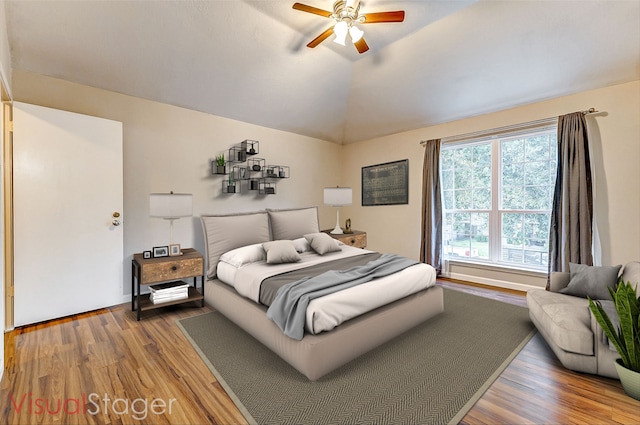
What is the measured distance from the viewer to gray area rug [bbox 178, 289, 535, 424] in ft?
5.12

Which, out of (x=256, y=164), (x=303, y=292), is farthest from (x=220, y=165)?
(x=303, y=292)

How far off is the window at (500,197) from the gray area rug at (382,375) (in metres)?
1.45

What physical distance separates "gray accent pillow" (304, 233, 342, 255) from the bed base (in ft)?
3.63

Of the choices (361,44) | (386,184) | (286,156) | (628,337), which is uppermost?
(361,44)

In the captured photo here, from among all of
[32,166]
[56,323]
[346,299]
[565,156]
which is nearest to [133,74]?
[32,166]

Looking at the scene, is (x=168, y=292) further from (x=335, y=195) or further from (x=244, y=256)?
(x=335, y=195)

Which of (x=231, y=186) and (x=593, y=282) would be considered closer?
(x=593, y=282)

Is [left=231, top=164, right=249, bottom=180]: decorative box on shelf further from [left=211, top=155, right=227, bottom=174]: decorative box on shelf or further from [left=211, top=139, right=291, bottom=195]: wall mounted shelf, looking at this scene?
[left=211, top=155, right=227, bottom=174]: decorative box on shelf

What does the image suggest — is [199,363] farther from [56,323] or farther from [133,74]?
[133,74]

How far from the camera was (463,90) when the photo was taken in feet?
12.1

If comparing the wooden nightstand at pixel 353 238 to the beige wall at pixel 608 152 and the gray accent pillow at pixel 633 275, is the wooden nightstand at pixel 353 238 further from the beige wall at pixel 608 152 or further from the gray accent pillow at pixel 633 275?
the gray accent pillow at pixel 633 275

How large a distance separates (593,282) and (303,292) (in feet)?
8.00

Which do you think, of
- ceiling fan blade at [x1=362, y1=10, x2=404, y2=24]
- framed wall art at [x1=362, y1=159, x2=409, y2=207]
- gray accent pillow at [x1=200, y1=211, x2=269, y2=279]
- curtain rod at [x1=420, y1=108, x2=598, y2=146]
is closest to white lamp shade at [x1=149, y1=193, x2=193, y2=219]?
gray accent pillow at [x1=200, y1=211, x2=269, y2=279]

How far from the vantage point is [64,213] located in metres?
2.78
